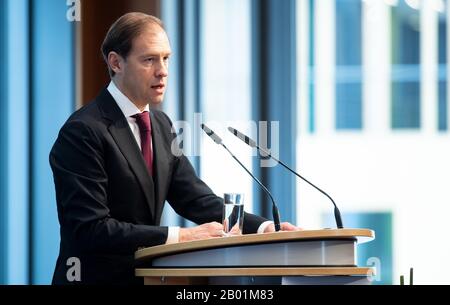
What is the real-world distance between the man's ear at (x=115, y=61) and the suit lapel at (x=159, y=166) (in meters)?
0.19

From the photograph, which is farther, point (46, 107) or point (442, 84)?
point (442, 84)

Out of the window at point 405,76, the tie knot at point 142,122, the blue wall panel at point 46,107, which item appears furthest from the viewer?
the window at point 405,76

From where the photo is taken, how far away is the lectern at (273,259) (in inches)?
83.4

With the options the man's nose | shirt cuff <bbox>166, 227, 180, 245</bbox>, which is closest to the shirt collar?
the man's nose

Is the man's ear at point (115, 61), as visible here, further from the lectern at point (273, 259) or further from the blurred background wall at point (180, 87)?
the blurred background wall at point (180, 87)

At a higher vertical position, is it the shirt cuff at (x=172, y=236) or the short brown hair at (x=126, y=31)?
the short brown hair at (x=126, y=31)

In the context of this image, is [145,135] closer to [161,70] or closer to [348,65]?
[161,70]

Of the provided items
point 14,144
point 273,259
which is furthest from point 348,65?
point 273,259

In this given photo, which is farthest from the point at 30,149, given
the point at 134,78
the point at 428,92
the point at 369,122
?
the point at 428,92

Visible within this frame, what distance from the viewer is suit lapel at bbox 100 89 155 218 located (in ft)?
8.39

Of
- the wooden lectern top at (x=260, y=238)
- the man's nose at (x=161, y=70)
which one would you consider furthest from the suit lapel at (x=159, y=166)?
the wooden lectern top at (x=260, y=238)

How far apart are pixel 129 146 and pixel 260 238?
1.92 ft

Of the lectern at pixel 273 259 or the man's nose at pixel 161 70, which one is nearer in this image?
the lectern at pixel 273 259

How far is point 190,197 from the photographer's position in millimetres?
2814
